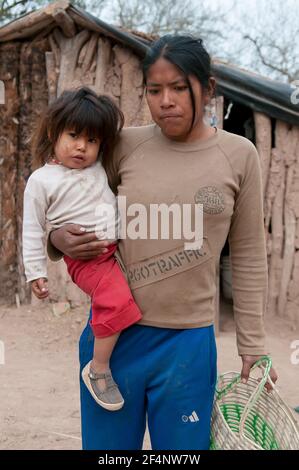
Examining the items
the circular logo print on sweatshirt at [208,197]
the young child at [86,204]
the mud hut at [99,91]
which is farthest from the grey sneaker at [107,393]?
the mud hut at [99,91]

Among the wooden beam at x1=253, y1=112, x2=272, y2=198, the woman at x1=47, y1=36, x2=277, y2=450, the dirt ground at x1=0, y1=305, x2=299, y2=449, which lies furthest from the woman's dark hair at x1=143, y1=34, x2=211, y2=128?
the wooden beam at x1=253, y1=112, x2=272, y2=198

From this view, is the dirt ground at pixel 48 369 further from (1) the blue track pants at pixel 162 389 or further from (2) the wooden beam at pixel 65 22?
(2) the wooden beam at pixel 65 22

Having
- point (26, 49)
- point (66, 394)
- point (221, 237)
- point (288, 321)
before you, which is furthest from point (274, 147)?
point (221, 237)

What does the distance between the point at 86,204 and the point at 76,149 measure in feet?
0.53

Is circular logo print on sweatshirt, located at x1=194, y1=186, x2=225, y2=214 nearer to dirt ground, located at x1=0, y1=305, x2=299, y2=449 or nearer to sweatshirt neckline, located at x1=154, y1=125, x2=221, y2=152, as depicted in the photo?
sweatshirt neckline, located at x1=154, y1=125, x2=221, y2=152

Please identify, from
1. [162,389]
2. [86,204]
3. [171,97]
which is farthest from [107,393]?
[171,97]

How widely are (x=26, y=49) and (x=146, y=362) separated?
154 inches

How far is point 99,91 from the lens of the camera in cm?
446

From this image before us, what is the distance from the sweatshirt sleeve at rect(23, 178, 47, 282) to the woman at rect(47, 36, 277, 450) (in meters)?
0.07

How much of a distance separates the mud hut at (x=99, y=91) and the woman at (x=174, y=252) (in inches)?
118

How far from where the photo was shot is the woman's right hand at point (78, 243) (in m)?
1.53

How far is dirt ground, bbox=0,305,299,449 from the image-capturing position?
3.00 meters

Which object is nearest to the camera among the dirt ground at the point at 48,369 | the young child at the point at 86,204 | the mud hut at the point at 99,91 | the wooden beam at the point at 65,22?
the young child at the point at 86,204

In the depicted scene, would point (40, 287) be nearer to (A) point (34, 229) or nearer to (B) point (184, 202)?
(A) point (34, 229)
